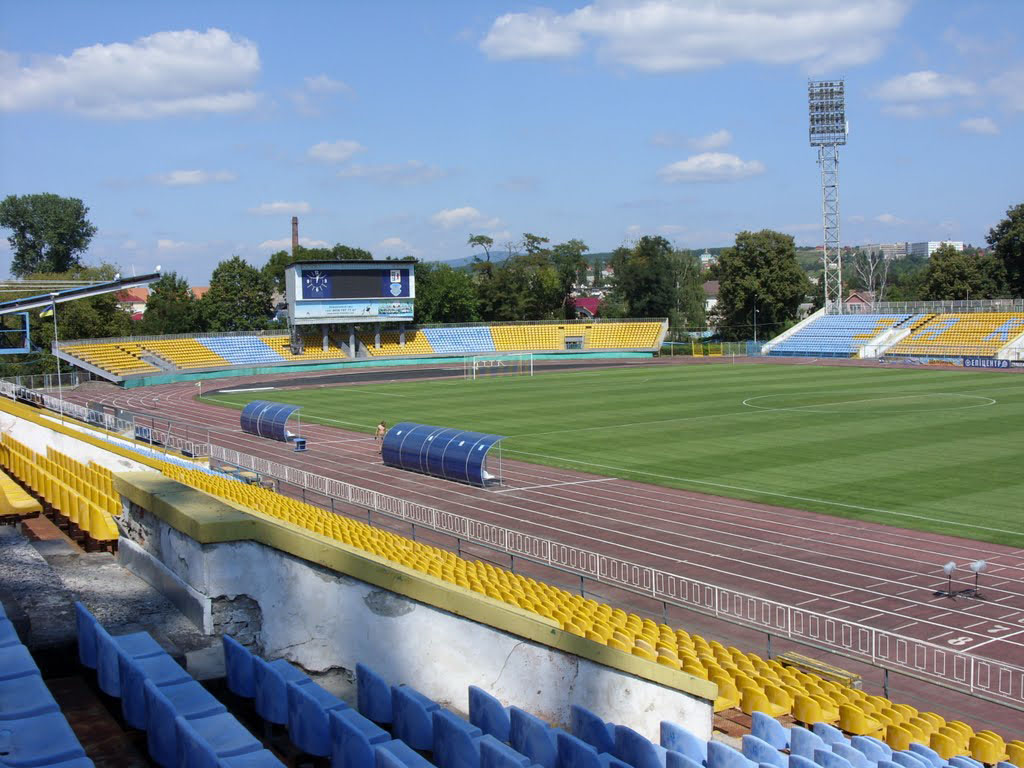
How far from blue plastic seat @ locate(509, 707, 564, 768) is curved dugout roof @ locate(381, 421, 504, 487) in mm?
22732

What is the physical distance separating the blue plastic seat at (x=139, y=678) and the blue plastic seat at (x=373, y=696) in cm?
158

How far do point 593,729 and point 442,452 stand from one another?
24.5 meters

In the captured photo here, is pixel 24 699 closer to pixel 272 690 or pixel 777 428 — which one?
pixel 272 690

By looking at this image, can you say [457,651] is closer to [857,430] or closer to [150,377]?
[857,430]

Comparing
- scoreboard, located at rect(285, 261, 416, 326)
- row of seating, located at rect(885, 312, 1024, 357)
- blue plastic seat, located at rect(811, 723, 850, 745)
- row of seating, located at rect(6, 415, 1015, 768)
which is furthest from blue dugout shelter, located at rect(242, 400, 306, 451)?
row of seating, located at rect(885, 312, 1024, 357)

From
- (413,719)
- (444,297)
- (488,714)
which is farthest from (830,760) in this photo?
(444,297)

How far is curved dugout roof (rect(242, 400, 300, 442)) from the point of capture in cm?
4159

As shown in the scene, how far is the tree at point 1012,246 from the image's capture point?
96.4m

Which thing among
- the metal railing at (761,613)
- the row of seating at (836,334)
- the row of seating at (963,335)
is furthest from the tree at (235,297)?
the metal railing at (761,613)

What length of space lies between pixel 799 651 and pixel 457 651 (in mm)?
9622

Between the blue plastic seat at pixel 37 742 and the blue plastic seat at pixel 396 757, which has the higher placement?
the blue plastic seat at pixel 37 742

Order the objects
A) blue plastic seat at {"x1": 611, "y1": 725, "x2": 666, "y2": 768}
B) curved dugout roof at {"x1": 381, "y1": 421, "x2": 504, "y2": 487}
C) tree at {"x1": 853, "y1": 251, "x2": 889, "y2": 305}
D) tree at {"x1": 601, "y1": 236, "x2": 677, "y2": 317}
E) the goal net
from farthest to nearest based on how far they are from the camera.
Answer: tree at {"x1": 853, "y1": 251, "x2": 889, "y2": 305} < tree at {"x1": 601, "y1": 236, "x2": 677, "y2": 317} < the goal net < curved dugout roof at {"x1": 381, "y1": 421, "x2": 504, "y2": 487} < blue plastic seat at {"x1": 611, "y1": 725, "x2": 666, "y2": 768}

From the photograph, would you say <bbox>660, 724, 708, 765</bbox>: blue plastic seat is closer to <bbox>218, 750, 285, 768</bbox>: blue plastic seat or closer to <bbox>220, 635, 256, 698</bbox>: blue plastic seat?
<bbox>220, 635, 256, 698</bbox>: blue plastic seat

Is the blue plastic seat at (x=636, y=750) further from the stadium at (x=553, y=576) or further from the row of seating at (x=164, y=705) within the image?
the row of seating at (x=164, y=705)
